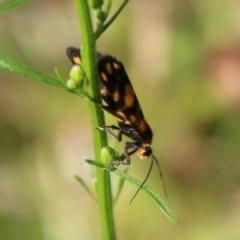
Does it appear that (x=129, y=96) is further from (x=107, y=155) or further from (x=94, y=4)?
(x=94, y=4)

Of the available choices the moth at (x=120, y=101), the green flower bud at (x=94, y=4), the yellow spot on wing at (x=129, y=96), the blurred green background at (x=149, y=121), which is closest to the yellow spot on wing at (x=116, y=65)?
the moth at (x=120, y=101)

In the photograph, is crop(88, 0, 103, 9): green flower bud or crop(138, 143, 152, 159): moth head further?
crop(138, 143, 152, 159): moth head

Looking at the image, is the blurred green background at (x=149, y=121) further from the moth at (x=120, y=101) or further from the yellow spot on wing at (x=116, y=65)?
the yellow spot on wing at (x=116, y=65)

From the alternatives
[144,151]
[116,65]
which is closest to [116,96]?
[116,65]

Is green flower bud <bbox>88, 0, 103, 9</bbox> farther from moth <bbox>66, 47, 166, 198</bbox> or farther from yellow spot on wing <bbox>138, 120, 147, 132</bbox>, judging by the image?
yellow spot on wing <bbox>138, 120, 147, 132</bbox>

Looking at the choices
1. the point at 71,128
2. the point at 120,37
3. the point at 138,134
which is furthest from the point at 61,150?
the point at 138,134

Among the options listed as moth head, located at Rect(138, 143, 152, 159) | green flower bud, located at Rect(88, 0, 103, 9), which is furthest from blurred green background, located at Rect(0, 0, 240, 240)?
green flower bud, located at Rect(88, 0, 103, 9)

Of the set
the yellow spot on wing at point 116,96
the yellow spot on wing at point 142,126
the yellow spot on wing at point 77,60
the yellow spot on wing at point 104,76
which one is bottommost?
the yellow spot on wing at point 142,126
